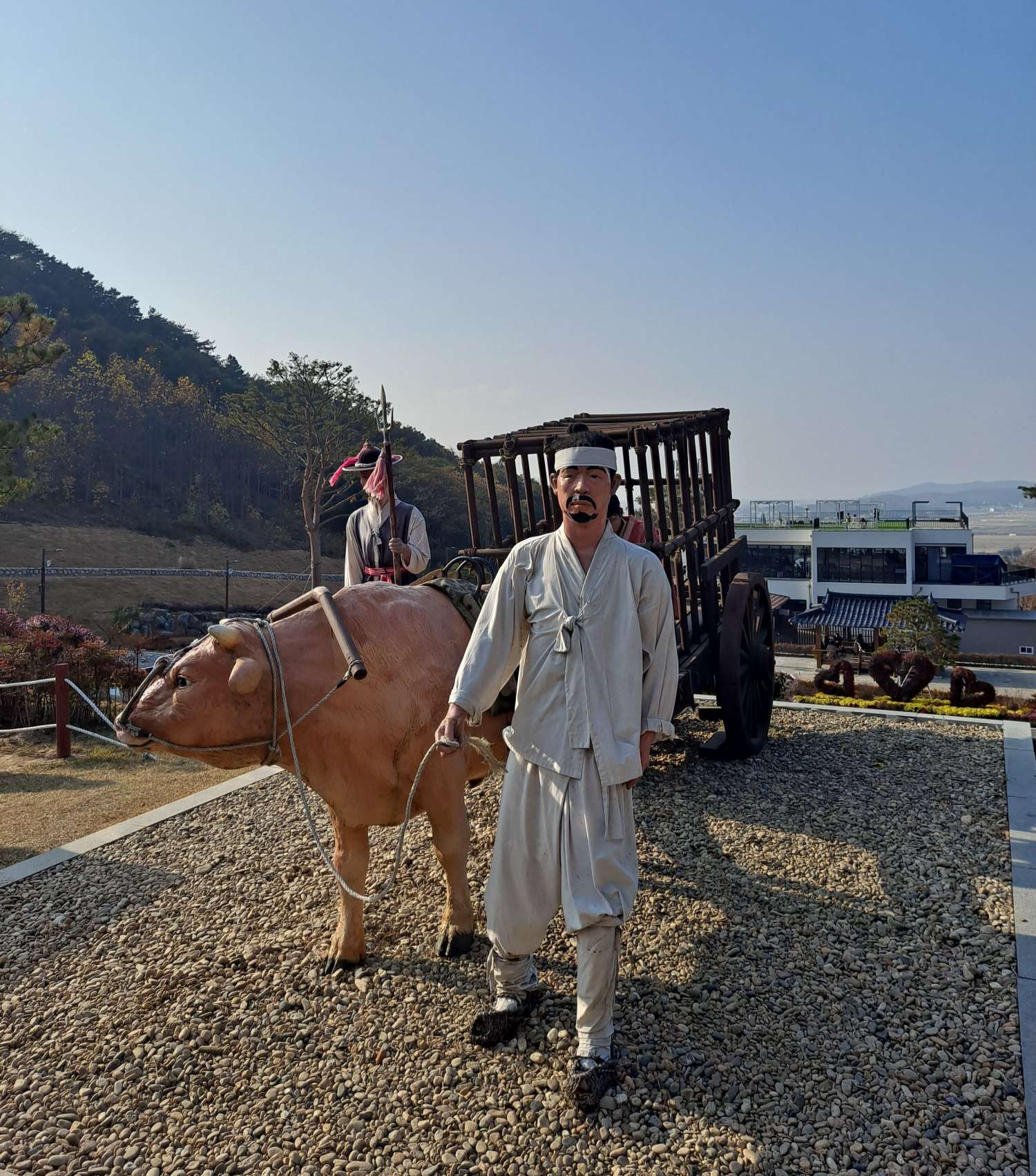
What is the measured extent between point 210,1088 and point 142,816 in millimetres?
3159

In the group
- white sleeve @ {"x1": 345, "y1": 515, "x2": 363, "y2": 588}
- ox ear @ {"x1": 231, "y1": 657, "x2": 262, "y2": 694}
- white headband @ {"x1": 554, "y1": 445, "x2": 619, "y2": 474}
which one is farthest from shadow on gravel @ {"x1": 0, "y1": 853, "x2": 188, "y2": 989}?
white headband @ {"x1": 554, "y1": 445, "x2": 619, "y2": 474}

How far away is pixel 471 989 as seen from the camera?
10.9 ft

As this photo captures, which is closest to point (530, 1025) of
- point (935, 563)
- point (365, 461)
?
point (365, 461)

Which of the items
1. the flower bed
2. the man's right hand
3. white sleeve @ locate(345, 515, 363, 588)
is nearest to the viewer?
the man's right hand

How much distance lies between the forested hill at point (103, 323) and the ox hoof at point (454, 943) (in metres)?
48.5

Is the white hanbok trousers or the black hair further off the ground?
the black hair

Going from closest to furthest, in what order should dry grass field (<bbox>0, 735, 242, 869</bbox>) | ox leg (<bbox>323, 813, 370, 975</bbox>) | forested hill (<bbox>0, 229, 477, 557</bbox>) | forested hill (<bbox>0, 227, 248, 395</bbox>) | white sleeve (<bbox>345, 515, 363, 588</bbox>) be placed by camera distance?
ox leg (<bbox>323, 813, 370, 975</bbox>)
white sleeve (<bbox>345, 515, 363, 588</bbox>)
dry grass field (<bbox>0, 735, 242, 869</bbox>)
forested hill (<bbox>0, 229, 477, 557</bbox>)
forested hill (<bbox>0, 227, 248, 395</bbox>)

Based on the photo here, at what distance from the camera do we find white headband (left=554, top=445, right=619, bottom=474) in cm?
281

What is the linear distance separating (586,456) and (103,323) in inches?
2207

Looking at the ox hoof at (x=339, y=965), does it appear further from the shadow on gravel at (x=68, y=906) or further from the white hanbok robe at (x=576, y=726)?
the shadow on gravel at (x=68, y=906)

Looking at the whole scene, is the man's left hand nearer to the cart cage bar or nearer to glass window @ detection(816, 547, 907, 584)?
the cart cage bar

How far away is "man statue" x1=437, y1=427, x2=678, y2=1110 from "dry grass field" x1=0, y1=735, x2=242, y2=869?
11.8 ft

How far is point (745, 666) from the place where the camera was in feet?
20.3

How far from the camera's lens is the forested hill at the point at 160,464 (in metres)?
36.4
